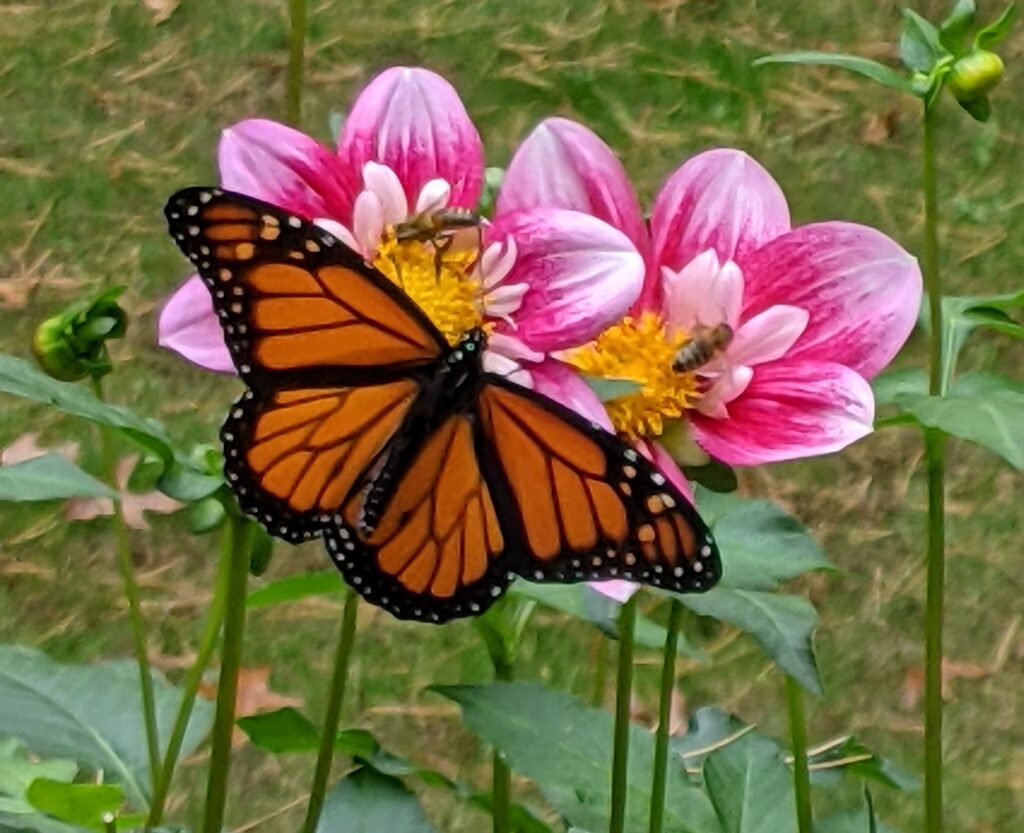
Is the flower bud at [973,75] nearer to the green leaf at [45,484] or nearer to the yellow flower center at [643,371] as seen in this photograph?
the yellow flower center at [643,371]

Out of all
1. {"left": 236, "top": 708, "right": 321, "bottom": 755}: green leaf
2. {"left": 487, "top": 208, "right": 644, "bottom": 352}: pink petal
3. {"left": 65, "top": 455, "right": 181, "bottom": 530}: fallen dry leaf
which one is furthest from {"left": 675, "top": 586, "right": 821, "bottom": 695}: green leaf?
{"left": 65, "top": 455, "right": 181, "bottom": 530}: fallen dry leaf

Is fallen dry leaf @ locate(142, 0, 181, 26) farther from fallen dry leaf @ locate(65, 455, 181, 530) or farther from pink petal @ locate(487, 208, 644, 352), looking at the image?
pink petal @ locate(487, 208, 644, 352)

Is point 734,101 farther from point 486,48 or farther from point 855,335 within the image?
point 855,335

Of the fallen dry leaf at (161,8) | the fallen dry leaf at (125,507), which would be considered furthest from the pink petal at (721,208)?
the fallen dry leaf at (161,8)

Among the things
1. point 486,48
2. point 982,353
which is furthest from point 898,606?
point 486,48

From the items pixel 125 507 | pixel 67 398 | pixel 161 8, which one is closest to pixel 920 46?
pixel 67 398
